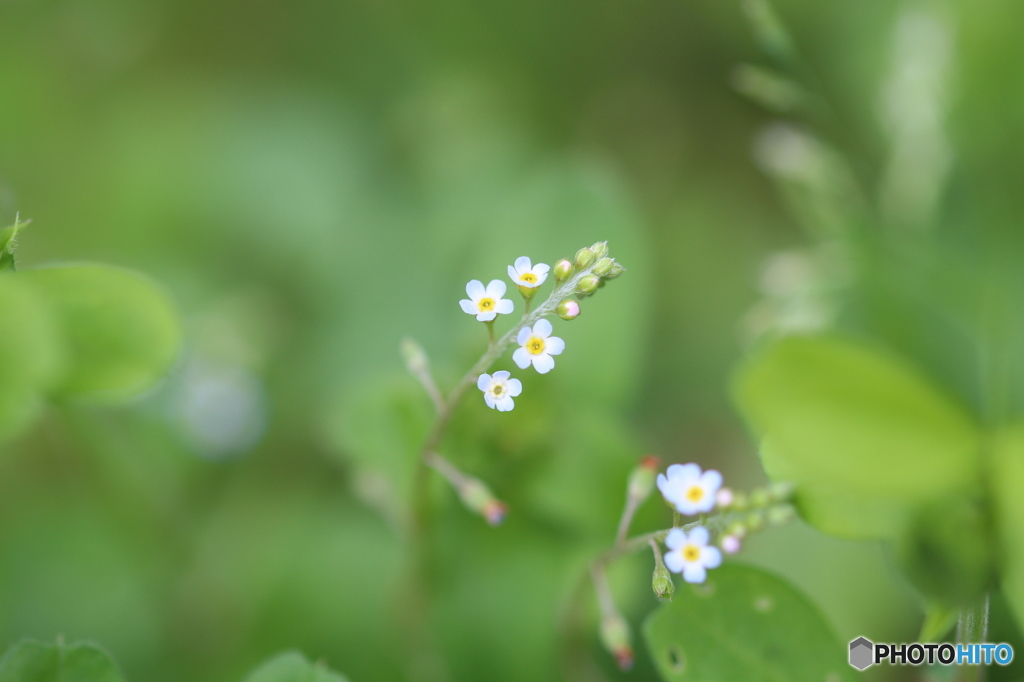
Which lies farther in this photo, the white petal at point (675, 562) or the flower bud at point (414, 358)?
the flower bud at point (414, 358)

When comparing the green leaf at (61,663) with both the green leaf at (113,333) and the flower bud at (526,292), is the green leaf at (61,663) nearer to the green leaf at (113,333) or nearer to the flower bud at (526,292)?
the green leaf at (113,333)

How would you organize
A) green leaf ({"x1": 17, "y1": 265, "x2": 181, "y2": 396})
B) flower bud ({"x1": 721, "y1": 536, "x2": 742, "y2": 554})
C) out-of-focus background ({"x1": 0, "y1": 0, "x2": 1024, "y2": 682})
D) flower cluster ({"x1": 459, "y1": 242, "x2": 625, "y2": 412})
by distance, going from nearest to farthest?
flower bud ({"x1": 721, "y1": 536, "x2": 742, "y2": 554}), flower cluster ({"x1": 459, "y1": 242, "x2": 625, "y2": 412}), green leaf ({"x1": 17, "y1": 265, "x2": 181, "y2": 396}), out-of-focus background ({"x1": 0, "y1": 0, "x2": 1024, "y2": 682})

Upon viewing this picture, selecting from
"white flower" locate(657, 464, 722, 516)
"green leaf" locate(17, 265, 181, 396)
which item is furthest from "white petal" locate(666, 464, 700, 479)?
"green leaf" locate(17, 265, 181, 396)

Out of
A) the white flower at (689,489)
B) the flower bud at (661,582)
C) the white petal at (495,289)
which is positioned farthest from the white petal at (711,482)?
the white petal at (495,289)

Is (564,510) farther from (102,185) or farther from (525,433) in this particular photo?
(102,185)

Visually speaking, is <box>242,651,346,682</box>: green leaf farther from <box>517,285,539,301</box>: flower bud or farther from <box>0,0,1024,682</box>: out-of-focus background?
<box>517,285,539,301</box>: flower bud

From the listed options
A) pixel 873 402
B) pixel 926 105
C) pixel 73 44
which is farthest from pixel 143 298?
pixel 73 44
